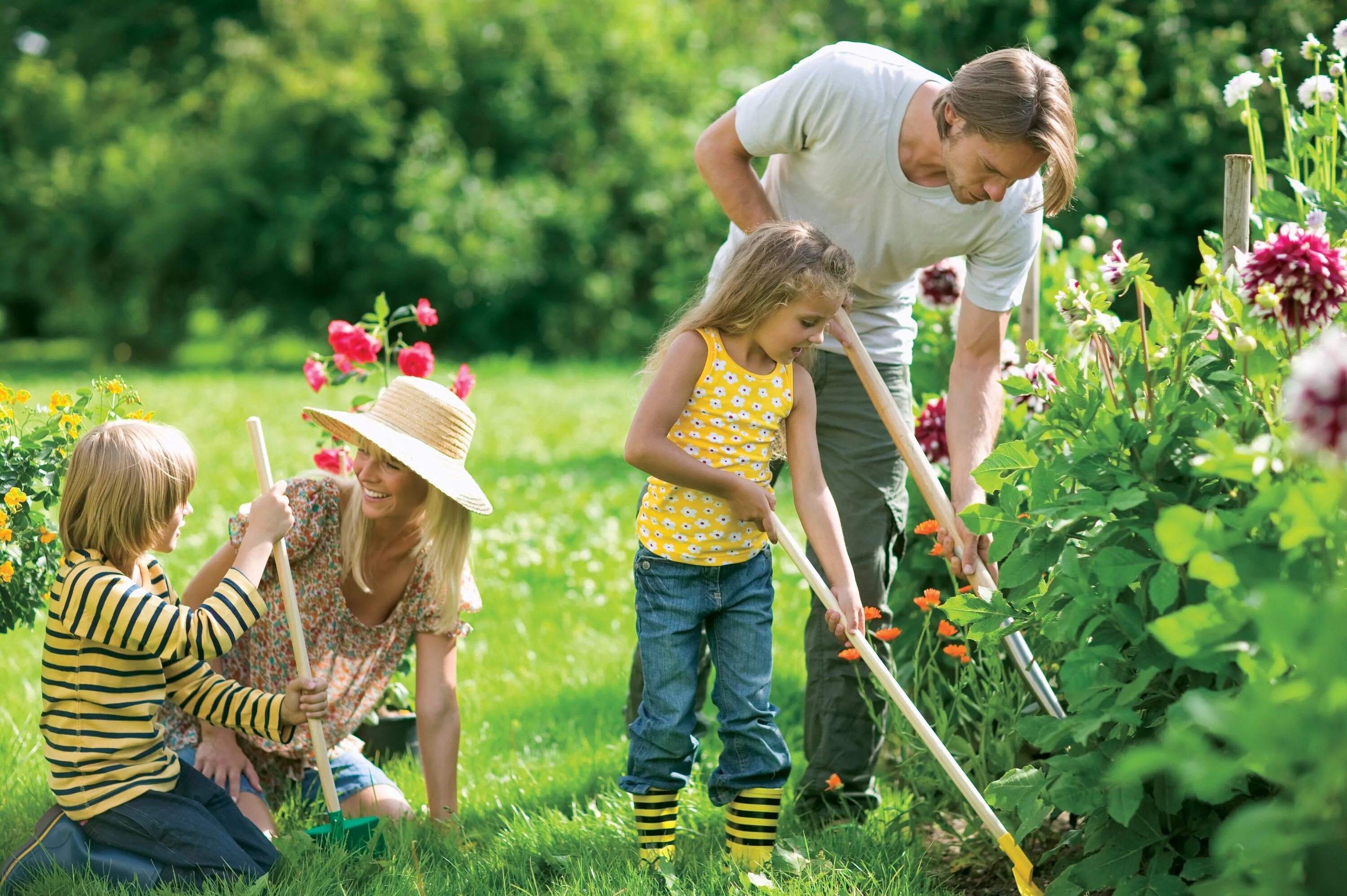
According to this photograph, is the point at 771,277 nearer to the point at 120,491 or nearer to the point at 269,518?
the point at 269,518

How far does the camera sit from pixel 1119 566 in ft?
6.91

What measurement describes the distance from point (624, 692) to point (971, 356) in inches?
64.3

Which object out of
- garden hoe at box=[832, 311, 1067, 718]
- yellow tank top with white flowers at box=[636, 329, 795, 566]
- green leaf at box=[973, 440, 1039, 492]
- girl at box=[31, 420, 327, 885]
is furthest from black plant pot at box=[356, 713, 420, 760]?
green leaf at box=[973, 440, 1039, 492]

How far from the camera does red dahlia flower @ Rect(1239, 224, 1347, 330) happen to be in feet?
6.43

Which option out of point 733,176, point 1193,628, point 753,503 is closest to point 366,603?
point 753,503

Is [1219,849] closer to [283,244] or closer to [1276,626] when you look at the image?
[1276,626]

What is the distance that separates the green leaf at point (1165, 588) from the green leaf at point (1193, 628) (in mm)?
261

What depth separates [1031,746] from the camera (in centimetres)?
314

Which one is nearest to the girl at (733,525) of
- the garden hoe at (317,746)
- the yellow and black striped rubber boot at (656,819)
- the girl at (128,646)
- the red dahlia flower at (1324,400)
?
the yellow and black striped rubber boot at (656,819)

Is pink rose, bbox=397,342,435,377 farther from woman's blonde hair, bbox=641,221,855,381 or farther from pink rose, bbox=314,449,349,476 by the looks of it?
woman's blonde hair, bbox=641,221,855,381

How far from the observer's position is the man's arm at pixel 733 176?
9.92ft

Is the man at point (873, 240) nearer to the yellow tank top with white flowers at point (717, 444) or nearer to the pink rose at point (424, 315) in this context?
the yellow tank top with white flowers at point (717, 444)

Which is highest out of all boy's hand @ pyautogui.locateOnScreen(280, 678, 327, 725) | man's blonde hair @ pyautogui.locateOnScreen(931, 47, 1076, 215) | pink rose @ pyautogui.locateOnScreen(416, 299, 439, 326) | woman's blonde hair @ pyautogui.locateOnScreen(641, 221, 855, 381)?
man's blonde hair @ pyautogui.locateOnScreen(931, 47, 1076, 215)

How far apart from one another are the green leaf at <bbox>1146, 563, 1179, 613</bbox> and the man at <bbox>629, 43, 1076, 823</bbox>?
802 millimetres
